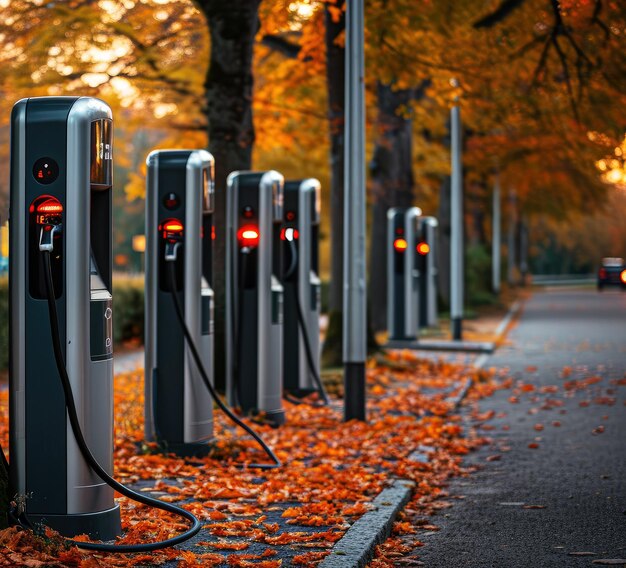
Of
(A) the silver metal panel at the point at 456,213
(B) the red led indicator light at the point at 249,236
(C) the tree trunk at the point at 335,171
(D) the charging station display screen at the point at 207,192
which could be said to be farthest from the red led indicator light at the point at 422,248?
(D) the charging station display screen at the point at 207,192

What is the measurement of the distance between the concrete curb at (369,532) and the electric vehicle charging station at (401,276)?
1343cm

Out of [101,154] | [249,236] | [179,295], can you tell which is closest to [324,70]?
[249,236]

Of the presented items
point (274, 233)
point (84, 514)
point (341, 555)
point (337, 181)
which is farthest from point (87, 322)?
point (337, 181)

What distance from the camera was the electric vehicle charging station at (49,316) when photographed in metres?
5.55

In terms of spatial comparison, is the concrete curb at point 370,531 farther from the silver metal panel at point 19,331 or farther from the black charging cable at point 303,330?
the black charging cable at point 303,330

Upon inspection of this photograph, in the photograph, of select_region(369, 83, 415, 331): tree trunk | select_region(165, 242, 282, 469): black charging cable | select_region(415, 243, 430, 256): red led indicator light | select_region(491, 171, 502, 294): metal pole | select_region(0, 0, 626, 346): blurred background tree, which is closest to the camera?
Result: select_region(165, 242, 282, 469): black charging cable

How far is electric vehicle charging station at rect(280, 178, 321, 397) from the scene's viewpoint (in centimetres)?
1152

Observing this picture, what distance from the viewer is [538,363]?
17.4 metres

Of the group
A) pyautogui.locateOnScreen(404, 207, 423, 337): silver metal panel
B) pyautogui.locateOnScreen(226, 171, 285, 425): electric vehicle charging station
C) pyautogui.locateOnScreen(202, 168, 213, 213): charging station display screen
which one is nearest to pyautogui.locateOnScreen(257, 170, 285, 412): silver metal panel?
pyautogui.locateOnScreen(226, 171, 285, 425): electric vehicle charging station

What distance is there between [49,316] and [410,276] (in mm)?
15843

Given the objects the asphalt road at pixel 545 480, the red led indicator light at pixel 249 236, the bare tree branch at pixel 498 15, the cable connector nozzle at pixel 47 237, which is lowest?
the asphalt road at pixel 545 480

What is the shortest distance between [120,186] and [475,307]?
1302 inches

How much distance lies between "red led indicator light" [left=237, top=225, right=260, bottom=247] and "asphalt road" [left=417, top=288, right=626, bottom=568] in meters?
2.65

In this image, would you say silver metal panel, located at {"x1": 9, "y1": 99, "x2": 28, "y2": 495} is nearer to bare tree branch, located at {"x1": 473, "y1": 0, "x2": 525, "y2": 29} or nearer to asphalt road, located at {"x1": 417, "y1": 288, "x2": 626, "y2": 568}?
asphalt road, located at {"x1": 417, "y1": 288, "x2": 626, "y2": 568}
